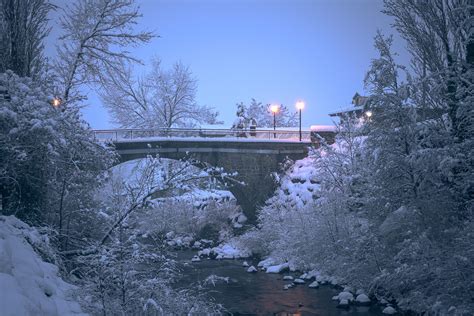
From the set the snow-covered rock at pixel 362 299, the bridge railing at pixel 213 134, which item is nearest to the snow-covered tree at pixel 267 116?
the bridge railing at pixel 213 134

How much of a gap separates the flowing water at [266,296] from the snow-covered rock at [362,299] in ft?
0.97

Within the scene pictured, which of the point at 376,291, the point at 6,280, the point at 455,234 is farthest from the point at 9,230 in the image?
the point at 376,291

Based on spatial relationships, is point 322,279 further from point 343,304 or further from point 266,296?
point 343,304

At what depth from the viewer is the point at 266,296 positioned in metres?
15.3

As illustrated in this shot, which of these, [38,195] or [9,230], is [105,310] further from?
[38,195]

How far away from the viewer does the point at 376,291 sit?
14305mm

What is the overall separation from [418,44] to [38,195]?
12.2 m

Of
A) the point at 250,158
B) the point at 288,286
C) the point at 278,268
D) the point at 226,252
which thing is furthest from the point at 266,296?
the point at 250,158

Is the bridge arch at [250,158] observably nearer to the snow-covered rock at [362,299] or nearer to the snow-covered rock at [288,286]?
the snow-covered rock at [288,286]

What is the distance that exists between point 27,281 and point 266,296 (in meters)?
10.6

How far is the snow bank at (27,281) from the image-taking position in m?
5.26

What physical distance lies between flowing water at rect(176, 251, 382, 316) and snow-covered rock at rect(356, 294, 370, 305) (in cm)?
30

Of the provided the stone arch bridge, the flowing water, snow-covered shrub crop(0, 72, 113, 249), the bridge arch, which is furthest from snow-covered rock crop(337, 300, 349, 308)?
the bridge arch

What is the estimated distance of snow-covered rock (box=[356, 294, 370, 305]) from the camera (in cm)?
1397
